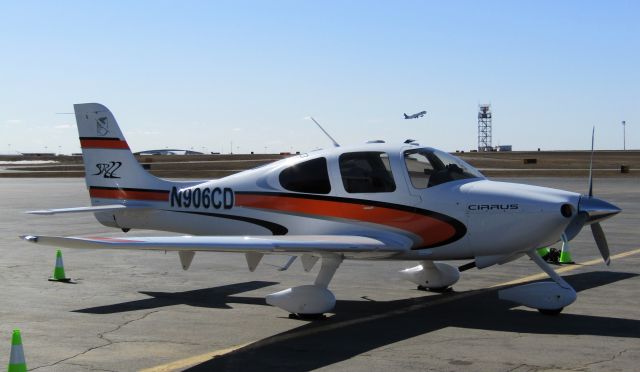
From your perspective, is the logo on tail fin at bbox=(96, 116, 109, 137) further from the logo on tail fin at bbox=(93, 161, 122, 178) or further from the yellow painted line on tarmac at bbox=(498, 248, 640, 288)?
the yellow painted line on tarmac at bbox=(498, 248, 640, 288)

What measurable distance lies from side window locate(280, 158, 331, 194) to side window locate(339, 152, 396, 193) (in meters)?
0.28

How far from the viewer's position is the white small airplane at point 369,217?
10266 mm

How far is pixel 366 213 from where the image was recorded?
11.2 metres

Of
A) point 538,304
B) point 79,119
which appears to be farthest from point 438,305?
point 79,119

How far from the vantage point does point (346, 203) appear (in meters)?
11.3

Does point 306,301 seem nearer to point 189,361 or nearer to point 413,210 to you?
point 413,210

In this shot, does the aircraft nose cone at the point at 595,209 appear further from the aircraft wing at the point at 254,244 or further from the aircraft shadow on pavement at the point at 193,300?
the aircraft shadow on pavement at the point at 193,300

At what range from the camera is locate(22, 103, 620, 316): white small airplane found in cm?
1027

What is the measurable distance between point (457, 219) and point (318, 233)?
1.98 meters

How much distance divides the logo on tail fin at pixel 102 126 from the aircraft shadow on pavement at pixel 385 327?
214 inches

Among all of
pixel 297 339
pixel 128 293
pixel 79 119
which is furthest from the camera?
pixel 79 119

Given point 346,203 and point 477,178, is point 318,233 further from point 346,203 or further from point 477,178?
point 477,178

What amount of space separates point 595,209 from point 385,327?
3.00 m

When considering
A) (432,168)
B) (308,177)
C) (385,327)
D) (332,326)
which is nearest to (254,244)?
(332,326)
